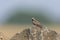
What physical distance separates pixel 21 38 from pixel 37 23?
0.27m

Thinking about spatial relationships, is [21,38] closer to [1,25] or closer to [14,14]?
[1,25]

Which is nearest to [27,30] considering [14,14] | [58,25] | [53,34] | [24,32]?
[24,32]

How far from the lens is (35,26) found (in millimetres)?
3213

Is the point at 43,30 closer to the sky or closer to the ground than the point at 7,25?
closer to the ground

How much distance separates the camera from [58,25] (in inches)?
225

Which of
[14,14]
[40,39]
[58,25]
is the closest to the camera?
[40,39]

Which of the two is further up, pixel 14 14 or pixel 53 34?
pixel 14 14

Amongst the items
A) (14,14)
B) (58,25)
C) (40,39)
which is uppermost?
(14,14)

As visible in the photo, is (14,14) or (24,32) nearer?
(24,32)

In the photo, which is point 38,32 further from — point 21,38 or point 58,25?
point 58,25

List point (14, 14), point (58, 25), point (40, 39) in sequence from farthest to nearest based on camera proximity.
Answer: point (14, 14)
point (58, 25)
point (40, 39)

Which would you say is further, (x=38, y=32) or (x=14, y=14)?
(x=14, y=14)

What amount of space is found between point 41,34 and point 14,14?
611cm

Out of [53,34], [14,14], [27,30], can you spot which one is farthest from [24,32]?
[14,14]
